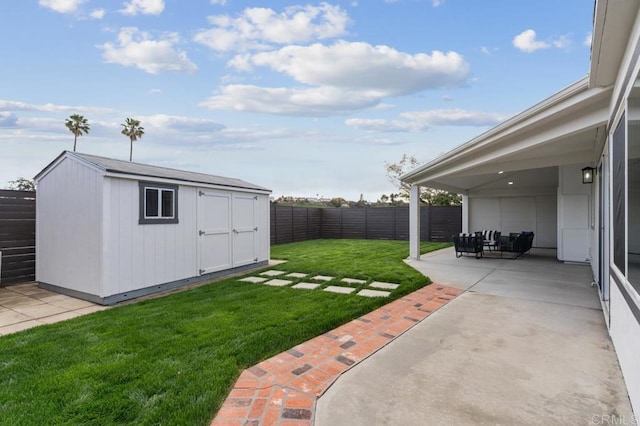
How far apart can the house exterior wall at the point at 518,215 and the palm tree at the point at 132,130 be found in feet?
87.5

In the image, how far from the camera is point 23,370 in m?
2.83

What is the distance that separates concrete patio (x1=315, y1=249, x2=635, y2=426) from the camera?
2.20 meters

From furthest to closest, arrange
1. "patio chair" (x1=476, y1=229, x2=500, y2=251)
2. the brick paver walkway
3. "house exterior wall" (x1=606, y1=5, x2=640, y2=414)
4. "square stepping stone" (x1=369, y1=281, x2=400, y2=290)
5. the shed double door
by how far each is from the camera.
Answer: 1. "patio chair" (x1=476, y1=229, x2=500, y2=251)
2. the shed double door
3. "square stepping stone" (x1=369, y1=281, x2=400, y2=290)
4. the brick paver walkway
5. "house exterior wall" (x1=606, y1=5, x2=640, y2=414)

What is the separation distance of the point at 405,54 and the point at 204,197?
779 cm

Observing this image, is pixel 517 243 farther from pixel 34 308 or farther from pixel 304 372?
pixel 34 308

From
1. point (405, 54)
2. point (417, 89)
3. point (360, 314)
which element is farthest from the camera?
point (417, 89)

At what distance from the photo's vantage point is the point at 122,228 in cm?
538

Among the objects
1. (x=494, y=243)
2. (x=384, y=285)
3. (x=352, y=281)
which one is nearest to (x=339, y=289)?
(x=352, y=281)

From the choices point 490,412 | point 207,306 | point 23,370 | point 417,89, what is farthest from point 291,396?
point 417,89

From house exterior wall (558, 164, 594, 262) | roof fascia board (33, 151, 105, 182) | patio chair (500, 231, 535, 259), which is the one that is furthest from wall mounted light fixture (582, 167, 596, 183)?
roof fascia board (33, 151, 105, 182)

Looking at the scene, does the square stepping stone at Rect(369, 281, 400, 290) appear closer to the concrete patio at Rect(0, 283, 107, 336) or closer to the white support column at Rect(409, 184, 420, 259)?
the white support column at Rect(409, 184, 420, 259)

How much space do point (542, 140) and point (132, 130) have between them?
3031 cm

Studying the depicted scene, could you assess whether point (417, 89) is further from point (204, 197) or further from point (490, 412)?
point (490, 412)

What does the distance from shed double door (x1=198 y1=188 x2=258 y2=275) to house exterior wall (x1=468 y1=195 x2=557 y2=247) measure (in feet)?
33.4
